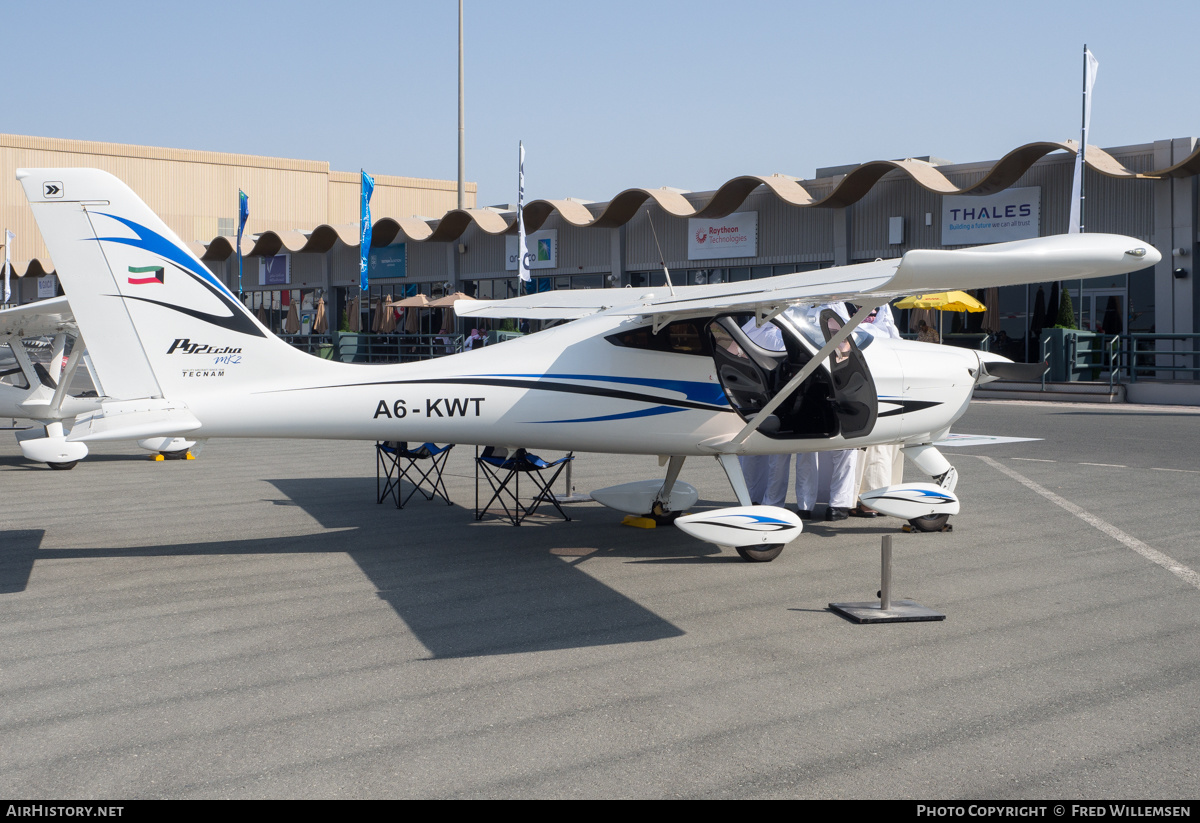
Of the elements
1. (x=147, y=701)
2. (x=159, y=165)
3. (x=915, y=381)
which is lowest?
(x=147, y=701)

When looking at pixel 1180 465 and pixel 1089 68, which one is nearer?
pixel 1180 465

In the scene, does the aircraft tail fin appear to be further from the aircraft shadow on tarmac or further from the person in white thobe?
the person in white thobe

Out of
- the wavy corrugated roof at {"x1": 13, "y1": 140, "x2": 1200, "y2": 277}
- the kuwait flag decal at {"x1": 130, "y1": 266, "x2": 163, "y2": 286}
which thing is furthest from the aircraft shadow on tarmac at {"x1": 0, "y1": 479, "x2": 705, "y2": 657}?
the wavy corrugated roof at {"x1": 13, "y1": 140, "x2": 1200, "y2": 277}

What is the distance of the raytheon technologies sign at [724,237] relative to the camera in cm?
2992

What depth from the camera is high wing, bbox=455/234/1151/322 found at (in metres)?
5.22

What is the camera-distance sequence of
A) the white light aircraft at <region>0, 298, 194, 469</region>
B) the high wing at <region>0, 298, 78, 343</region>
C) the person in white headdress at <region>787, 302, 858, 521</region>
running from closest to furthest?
the person in white headdress at <region>787, 302, 858, 521</region> < the high wing at <region>0, 298, 78, 343</region> < the white light aircraft at <region>0, 298, 194, 469</region>

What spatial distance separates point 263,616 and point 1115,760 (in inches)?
177

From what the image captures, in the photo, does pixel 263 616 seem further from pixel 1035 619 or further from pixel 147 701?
pixel 1035 619

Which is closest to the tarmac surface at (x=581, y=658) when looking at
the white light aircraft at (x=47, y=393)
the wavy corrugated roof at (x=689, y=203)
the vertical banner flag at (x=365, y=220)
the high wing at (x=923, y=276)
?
the high wing at (x=923, y=276)

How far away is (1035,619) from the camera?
5973 mm

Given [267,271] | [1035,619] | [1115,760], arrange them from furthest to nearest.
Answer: [267,271] < [1035,619] < [1115,760]

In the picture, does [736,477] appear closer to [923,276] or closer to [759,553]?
[759,553]

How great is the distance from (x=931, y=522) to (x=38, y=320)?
10605 mm

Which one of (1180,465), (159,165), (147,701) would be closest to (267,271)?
(159,165)
